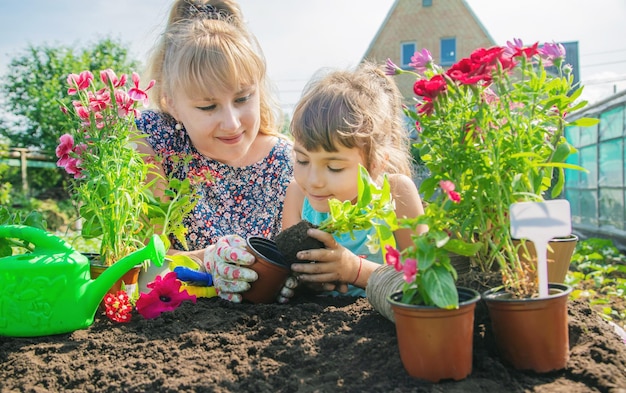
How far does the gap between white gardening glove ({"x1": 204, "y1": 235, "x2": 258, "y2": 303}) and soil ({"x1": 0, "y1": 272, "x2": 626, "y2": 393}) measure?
0.10 meters

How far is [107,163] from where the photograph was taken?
149 cm

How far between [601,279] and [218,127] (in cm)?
394

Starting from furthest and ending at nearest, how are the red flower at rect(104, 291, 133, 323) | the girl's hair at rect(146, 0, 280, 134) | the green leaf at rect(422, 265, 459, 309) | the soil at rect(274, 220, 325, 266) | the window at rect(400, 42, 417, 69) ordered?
1. the window at rect(400, 42, 417, 69)
2. the girl's hair at rect(146, 0, 280, 134)
3. the soil at rect(274, 220, 325, 266)
4. the red flower at rect(104, 291, 133, 323)
5. the green leaf at rect(422, 265, 459, 309)

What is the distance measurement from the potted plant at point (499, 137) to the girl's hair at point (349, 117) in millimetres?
678

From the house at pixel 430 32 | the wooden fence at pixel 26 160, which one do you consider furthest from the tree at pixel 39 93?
the house at pixel 430 32

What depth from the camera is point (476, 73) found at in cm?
105

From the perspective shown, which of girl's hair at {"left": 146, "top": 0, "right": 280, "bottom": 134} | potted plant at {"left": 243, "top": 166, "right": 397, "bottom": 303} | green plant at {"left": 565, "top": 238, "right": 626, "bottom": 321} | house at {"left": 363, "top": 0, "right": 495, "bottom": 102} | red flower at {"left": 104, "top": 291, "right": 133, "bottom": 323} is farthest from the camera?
house at {"left": 363, "top": 0, "right": 495, "bottom": 102}

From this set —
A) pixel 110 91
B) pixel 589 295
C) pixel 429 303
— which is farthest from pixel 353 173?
pixel 589 295

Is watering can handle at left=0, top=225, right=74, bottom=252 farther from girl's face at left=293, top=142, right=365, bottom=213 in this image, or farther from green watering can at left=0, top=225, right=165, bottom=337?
girl's face at left=293, top=142, right=365, bottom=213

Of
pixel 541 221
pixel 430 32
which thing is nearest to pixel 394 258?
pixel 541 221

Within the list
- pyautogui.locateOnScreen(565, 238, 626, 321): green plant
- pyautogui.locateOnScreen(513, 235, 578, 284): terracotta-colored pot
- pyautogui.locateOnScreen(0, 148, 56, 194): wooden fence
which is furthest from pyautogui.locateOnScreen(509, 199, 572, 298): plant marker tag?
pyautogui.locateOnScreen(0, 148, 56, 194): wooden fence

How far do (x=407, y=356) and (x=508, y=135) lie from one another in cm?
48

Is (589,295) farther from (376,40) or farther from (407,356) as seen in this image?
(376,40)

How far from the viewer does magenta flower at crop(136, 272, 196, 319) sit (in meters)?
1.43
